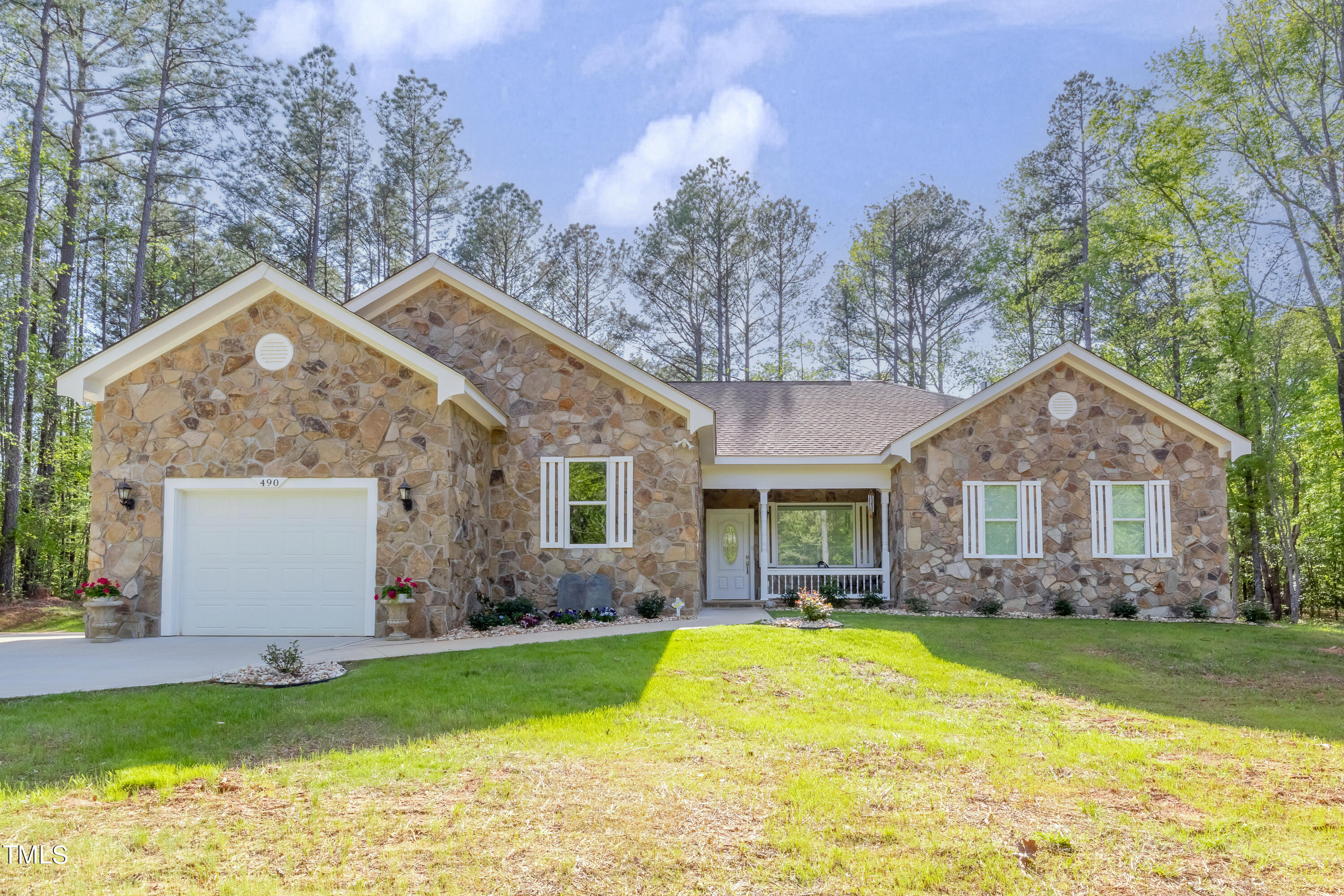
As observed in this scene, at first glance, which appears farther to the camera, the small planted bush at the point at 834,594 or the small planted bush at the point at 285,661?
the small planted bush at the point at 834,594

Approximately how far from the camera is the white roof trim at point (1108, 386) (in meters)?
14.4

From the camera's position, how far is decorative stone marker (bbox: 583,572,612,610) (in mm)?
12766

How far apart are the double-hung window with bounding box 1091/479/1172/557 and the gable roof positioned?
148 inches

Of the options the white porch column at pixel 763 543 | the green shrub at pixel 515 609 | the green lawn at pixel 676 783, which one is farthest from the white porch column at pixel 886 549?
the green lawn at pixel 676 783

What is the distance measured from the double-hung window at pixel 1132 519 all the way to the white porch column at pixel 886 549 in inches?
139

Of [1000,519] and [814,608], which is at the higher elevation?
[1000,519]

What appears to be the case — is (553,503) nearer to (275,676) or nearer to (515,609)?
(515,609)

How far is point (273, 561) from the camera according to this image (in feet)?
36.5

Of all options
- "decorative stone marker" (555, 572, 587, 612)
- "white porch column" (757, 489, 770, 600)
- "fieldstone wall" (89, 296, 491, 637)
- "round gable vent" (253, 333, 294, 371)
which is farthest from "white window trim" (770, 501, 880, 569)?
"round gable vent" (253, 333, 294, 371)

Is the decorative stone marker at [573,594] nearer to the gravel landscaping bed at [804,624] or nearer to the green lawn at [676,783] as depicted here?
the gravel landscaping bed at [804,624]

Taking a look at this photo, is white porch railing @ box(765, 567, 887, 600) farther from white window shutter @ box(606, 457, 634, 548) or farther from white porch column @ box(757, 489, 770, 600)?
white window shutter @ box(606, 457, 634, 548)

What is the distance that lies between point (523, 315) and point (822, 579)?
794 cm

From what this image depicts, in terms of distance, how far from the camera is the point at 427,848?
3.80m

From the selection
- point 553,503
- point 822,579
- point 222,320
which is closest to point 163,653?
point 222,320
